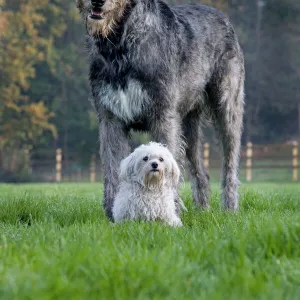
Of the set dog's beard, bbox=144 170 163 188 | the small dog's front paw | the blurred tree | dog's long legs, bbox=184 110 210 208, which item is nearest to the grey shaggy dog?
dog's beard, bbox=144 170 163 188

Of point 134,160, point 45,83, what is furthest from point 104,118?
point 45,83

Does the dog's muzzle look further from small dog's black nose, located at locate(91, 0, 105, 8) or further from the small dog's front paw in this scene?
the small dog's front paw

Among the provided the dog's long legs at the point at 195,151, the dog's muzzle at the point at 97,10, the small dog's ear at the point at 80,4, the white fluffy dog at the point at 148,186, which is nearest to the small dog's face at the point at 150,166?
the white fluffy dog at the point at 148,186

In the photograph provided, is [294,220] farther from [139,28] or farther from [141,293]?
[139,28]

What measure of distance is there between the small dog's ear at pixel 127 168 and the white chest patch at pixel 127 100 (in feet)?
1.15

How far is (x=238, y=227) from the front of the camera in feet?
15.8

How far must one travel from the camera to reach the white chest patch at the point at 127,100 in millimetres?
5809

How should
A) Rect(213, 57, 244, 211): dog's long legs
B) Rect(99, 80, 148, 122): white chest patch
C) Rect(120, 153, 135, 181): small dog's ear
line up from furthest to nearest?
Rect(213, 57, 244, 211): dog's long legs < Rect(120, 153, 135, 181): small dog's ear < Rect(99, 80, 148, 122): white chest patch

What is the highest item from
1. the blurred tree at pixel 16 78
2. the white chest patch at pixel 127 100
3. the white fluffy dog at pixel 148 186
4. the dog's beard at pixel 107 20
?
the blurred tree at pixel 16 78

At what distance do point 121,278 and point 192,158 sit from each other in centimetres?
463

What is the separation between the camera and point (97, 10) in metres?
5.70

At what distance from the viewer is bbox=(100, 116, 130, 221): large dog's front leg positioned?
20.3 ft

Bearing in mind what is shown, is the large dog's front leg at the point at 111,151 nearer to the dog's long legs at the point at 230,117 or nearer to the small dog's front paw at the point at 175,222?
the small dog's front paw at the point at 175,222

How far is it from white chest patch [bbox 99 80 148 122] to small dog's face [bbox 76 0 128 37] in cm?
49
